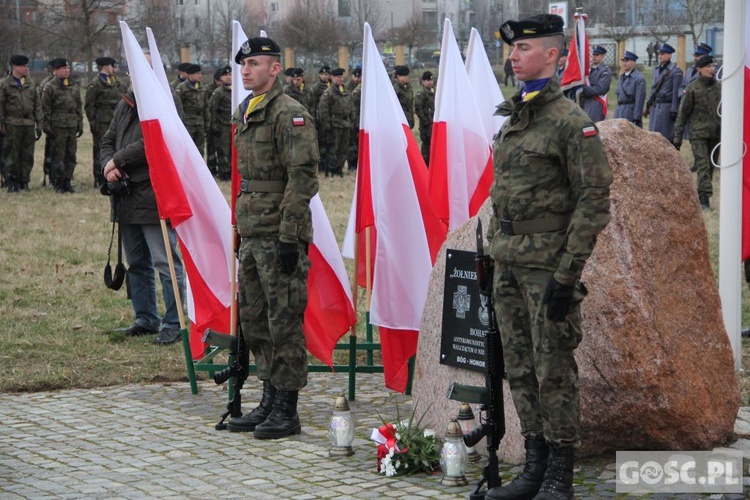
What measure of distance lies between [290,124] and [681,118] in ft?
35.2

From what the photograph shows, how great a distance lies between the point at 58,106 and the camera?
19031mm

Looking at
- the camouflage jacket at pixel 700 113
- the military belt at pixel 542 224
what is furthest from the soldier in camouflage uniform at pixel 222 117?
the military belt at pixel 542 224

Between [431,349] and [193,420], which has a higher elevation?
[431,349]

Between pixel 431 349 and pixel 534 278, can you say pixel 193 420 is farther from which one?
pixel 534 278

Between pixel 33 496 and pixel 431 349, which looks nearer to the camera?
pixel 33 496

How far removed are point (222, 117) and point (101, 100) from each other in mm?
3188

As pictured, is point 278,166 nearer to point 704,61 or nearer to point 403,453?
point 403,453

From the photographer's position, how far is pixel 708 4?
1750 inches

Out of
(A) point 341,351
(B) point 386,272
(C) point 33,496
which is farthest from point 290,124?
(A) point 341,351

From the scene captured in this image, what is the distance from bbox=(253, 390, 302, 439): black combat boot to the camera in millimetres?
6250

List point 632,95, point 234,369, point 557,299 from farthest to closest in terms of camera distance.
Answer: point 632,95 < point 234,369 < point 557,299

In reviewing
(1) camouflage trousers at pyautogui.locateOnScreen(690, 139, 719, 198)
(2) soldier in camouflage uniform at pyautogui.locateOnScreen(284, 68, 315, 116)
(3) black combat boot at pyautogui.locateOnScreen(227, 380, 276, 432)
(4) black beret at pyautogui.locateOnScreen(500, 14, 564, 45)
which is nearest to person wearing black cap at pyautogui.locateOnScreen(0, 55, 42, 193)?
(2) soldier in camouflage uniform at pyautogui.locateOnScreen(284, 68, 315, 116)

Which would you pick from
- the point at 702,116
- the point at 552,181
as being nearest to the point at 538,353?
the point at 552,181

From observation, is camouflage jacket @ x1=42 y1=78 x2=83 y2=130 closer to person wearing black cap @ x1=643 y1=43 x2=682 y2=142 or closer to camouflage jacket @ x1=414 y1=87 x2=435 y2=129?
camouflage jacket @ x1=414 y1=87 x2=435 y2=129
